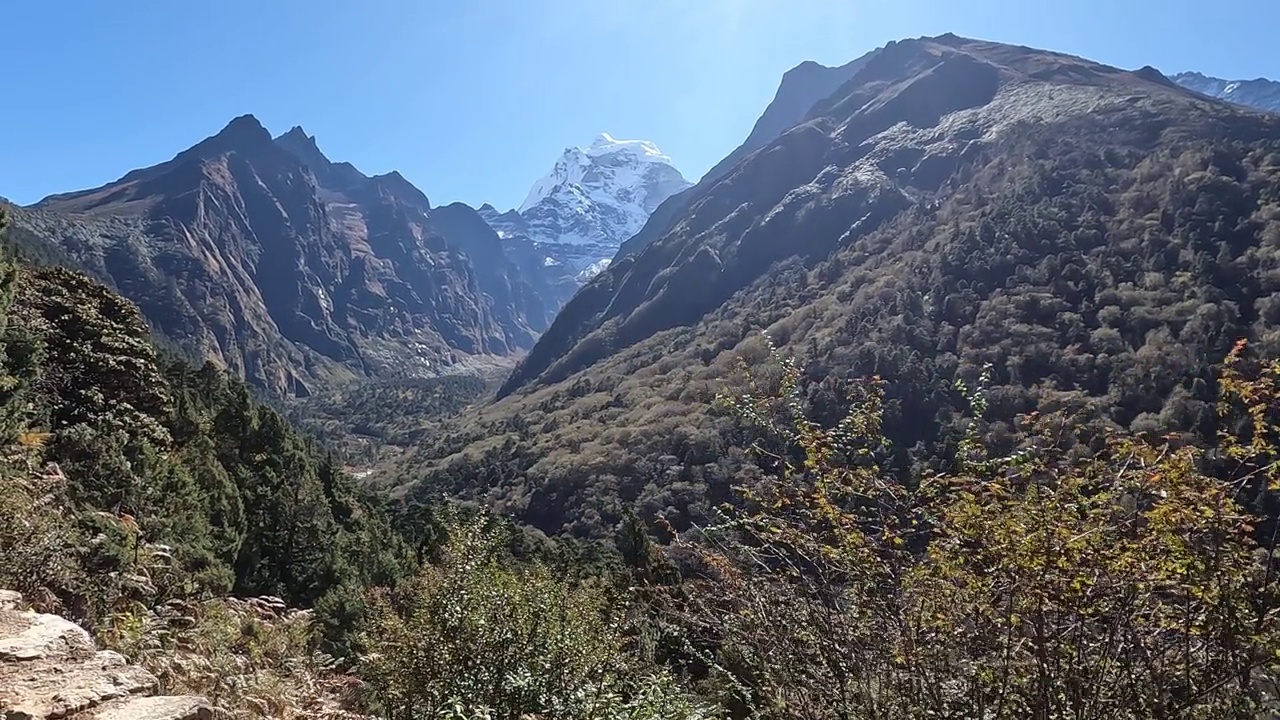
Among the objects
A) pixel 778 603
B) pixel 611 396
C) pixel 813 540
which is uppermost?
pixel 611 396

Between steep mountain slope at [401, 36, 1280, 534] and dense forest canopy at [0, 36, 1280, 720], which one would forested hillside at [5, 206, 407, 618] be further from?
steep mountain slope at [401, 36, 1280, 534]

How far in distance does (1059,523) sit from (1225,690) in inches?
47.3

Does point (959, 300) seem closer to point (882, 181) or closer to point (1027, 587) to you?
point (882, 181)

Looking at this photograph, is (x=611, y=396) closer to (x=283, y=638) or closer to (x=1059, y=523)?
(x=283, y=638)

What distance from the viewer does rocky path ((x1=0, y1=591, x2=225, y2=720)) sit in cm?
457

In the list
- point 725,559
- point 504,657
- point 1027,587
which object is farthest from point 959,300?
point 1027,587

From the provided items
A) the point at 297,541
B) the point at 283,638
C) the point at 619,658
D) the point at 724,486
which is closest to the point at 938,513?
the point at 619,658

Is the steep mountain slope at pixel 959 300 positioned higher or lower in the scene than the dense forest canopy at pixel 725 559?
higher

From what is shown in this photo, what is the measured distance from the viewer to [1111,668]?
4172mm

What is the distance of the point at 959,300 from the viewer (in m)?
106

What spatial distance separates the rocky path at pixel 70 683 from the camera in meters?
4.57

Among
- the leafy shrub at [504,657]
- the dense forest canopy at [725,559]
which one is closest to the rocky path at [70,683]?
the dense forest canopy at [725,559]

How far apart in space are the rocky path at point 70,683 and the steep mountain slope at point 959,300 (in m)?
43.8

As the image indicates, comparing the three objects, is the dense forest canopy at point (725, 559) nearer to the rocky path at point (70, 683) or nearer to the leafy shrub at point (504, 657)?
the leafy shrub at point (504, 657)
